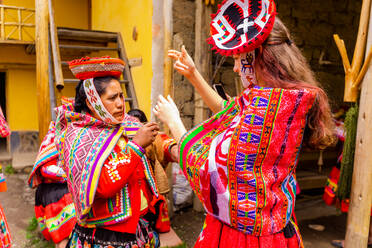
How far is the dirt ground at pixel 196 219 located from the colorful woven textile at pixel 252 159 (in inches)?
97.1

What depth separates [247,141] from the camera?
45.2 inches

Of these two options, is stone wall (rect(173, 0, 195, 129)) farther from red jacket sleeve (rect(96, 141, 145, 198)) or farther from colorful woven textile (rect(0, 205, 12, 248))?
red jacket sleeve (rect(96, 141, 145, 198))

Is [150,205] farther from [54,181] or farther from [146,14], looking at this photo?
[146,14]

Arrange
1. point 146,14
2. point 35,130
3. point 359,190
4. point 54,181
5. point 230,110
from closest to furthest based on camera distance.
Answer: point 230,110 < point 359,190 < point 54,181 < point 146,14 < point 35,130

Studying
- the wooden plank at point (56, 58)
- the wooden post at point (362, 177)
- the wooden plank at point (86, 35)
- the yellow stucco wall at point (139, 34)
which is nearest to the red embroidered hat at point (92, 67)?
the wooden post at point (362, 177)

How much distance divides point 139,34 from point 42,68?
1400 mm

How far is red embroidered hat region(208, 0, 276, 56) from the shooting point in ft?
3.73

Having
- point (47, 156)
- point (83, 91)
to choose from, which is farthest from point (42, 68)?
point (83, 91)

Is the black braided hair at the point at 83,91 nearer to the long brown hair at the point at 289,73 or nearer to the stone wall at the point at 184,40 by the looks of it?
the long brown hair at the point at 289,73

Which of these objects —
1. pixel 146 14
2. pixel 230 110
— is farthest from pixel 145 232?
pixel 146 14

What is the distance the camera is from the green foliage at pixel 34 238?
3379 mm

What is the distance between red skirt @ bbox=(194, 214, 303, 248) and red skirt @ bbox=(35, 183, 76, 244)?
6.44 feet

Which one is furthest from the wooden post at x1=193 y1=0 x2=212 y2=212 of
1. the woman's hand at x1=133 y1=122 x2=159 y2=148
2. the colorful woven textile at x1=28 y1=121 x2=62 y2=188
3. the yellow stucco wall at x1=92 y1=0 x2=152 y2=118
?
the woman's hand at x1=133 y1=122 x2=159 y2=148

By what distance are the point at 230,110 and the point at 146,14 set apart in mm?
3198
